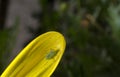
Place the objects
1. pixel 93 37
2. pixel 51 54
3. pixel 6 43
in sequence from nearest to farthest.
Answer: pixel 51 54, pixel 6 43, pixel 93 37

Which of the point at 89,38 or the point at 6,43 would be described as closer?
the point at 6,43

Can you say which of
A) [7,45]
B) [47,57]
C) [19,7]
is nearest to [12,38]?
[7,45]

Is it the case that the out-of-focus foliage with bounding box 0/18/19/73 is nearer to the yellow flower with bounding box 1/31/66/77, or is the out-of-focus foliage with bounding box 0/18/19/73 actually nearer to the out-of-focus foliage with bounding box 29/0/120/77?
the out-of-focus foliage with bounding box 29/0/120/77

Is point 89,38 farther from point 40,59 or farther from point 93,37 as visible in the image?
point 40,59

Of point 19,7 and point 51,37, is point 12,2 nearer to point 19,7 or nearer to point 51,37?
point 19,7

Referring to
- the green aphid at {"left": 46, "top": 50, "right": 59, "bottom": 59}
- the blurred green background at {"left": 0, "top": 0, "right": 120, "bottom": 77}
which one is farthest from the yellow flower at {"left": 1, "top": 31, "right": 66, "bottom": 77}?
the blurred green background at {"left": 0, "top": 0, "right": 120, "bottom": 77}

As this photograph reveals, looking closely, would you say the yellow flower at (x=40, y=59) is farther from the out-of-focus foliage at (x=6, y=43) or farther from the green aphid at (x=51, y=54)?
the out-of-focus foliage at (x=6, y=43)

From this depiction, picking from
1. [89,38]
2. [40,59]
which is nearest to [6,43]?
[89,38]
